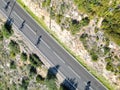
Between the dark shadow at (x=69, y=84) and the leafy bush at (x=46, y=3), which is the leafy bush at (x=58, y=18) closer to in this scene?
the leafy bush at (x=46, y=3)

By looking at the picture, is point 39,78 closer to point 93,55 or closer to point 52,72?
point 52,72

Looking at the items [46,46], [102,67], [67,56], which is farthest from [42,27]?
[102,67]

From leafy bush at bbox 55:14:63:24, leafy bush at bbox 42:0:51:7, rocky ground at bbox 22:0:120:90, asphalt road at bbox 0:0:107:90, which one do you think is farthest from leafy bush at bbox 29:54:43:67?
leafy bush at bbox 42:0:51:7

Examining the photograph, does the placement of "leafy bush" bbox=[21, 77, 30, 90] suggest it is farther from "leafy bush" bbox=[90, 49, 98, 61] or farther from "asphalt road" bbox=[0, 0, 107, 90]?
"leafy bush" bbox=[90, 49, 98, 61]

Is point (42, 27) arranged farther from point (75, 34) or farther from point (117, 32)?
point (117, 32)

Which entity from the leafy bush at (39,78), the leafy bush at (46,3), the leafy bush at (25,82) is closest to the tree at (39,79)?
the leafy bush at (39,78)

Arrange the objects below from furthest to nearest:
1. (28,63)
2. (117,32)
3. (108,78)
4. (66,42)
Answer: (28,63)
(66,42)
(108,78)
(117,32)

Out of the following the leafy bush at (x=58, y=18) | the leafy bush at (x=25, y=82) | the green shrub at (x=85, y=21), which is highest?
the green shrub at (x=85, y=21)

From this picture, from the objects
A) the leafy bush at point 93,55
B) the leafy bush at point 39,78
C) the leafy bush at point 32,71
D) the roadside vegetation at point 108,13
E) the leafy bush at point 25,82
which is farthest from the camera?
the leafy bush at point 25,82
